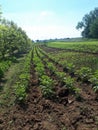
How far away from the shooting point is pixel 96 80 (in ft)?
45.4

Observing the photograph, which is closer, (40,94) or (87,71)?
(40,94)

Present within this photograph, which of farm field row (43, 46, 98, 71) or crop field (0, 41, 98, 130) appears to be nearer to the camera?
crop field (0, 41, 98, 130)

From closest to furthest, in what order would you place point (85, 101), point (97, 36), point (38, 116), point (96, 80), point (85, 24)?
point (38, 116) < point (85, 101) < point (96, 80) < point (97, 36) < point (85, 24)

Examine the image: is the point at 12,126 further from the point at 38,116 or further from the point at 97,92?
the point at 97,92

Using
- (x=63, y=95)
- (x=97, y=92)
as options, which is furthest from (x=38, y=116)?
(x=97, y=92)

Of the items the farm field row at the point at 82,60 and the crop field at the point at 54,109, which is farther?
the farm field row at the point at 82,60

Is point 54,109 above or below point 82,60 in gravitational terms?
above

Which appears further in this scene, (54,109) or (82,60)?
(82,60)

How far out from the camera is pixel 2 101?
13.4 meters

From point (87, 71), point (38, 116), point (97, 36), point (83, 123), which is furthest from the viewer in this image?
point (97, 36)

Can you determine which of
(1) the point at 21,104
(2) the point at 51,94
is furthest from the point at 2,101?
(2) the point at 51,94

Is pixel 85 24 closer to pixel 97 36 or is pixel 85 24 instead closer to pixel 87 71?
pixel 97 36

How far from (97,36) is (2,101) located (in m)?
80.7

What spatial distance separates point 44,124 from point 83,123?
1.32m
